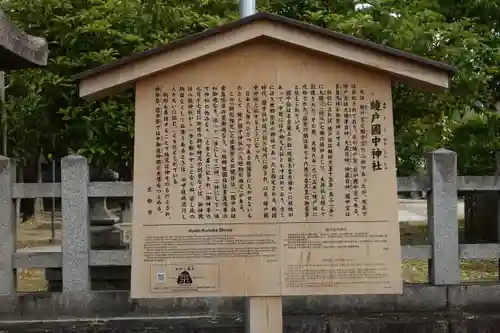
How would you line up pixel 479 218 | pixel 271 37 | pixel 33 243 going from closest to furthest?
pixel 271 37 → pixel 479 218 → pixel 33 243

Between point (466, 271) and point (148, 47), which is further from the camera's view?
point (466, 271)

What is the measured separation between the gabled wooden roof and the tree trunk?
24.9ft

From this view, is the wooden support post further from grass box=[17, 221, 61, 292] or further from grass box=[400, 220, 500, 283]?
grass box=[17, 221, 61, 292]

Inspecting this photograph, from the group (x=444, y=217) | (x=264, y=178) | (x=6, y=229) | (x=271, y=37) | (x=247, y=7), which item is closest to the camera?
(x=271, y=37)

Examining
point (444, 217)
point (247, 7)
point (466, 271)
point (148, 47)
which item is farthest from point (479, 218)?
point (148, 47)

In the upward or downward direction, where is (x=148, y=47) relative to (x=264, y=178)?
upward

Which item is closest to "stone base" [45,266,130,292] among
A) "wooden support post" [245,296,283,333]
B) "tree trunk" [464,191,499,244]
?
"wooden support post" [245,296,283,333]

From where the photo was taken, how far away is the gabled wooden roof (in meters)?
4.86

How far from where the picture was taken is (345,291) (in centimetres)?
498

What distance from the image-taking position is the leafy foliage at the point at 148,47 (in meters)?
7.31

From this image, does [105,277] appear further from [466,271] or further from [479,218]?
[479,218]

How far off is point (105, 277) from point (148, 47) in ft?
8.56

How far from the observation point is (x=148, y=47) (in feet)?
24.0

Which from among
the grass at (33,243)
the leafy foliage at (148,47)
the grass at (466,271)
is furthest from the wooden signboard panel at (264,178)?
the grass at (33,243)
